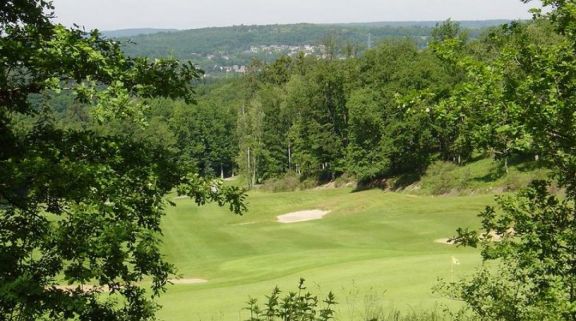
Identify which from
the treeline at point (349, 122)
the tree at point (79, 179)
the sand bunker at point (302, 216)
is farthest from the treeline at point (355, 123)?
the tree at point (79, 179)

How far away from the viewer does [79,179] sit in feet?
21.7

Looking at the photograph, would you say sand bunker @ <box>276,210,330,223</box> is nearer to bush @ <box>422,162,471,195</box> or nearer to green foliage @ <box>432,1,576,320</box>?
bush @ <box>422,162,471,195</box>

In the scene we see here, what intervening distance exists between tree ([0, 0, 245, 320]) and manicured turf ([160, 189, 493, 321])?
5.29 metres

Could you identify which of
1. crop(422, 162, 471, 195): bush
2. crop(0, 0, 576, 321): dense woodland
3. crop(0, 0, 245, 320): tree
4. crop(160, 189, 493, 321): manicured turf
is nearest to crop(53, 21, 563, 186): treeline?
crop(422, 162, 471, 195): bush

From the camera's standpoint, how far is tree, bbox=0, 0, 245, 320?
6621 mm

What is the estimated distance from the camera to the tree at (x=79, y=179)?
6621 mm

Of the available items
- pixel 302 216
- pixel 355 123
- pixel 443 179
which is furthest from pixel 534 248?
pixel 355 123

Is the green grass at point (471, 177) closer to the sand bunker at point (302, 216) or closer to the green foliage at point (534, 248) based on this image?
the sand bunker at point (302, 216)

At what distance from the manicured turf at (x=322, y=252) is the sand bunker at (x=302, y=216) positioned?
3.01 ft

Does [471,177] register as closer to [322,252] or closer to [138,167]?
[322,252]

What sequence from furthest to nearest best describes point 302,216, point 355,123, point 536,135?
point 355,123 < point 302,216 < point 536,135

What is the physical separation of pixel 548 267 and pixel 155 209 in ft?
17.3

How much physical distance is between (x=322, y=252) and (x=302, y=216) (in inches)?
814

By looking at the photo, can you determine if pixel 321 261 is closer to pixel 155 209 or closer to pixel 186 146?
pixel 155 209
